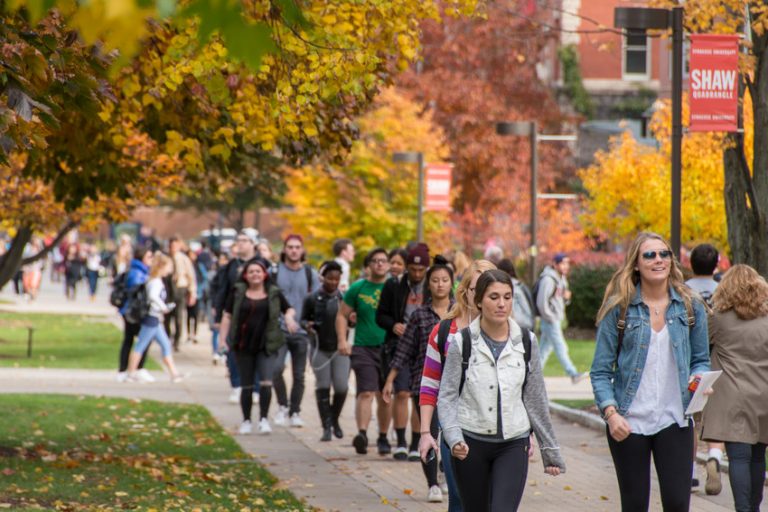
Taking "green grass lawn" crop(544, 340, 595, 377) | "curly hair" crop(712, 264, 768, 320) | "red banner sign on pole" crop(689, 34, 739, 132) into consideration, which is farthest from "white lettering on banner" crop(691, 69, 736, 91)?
"green grass lawn" crop(544, 340, 595, 377)

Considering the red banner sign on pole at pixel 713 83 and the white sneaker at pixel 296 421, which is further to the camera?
the white sneaker at pixel 296 421

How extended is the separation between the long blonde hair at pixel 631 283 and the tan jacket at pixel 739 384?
6.14ft

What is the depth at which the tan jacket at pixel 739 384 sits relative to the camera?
8594 mm

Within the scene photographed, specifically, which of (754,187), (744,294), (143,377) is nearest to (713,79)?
(754,187)

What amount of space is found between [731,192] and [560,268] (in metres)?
5.02

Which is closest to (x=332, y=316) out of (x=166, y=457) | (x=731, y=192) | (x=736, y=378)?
(x=166, y=457)

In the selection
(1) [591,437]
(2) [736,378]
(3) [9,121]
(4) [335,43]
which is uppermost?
(4) [335,43]

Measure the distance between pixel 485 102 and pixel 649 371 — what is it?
46701 mm

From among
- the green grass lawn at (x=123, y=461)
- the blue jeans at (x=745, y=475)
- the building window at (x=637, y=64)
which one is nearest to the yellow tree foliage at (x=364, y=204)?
the building window at (x=637, y=64)

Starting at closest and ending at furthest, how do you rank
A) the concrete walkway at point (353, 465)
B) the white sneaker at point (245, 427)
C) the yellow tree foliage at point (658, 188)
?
the concrete walkway at point (353, 465) → the white sneaker at point (245, 427) → the yellow tree foliage at point (658, 188)

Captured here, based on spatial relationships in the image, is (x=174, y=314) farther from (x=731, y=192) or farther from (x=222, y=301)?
(x=731, y=192)

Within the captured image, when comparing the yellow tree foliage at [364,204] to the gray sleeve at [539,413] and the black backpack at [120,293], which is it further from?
the gray sleeve at [539,413]

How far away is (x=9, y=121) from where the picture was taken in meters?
7.03

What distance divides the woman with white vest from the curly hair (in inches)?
84.3
